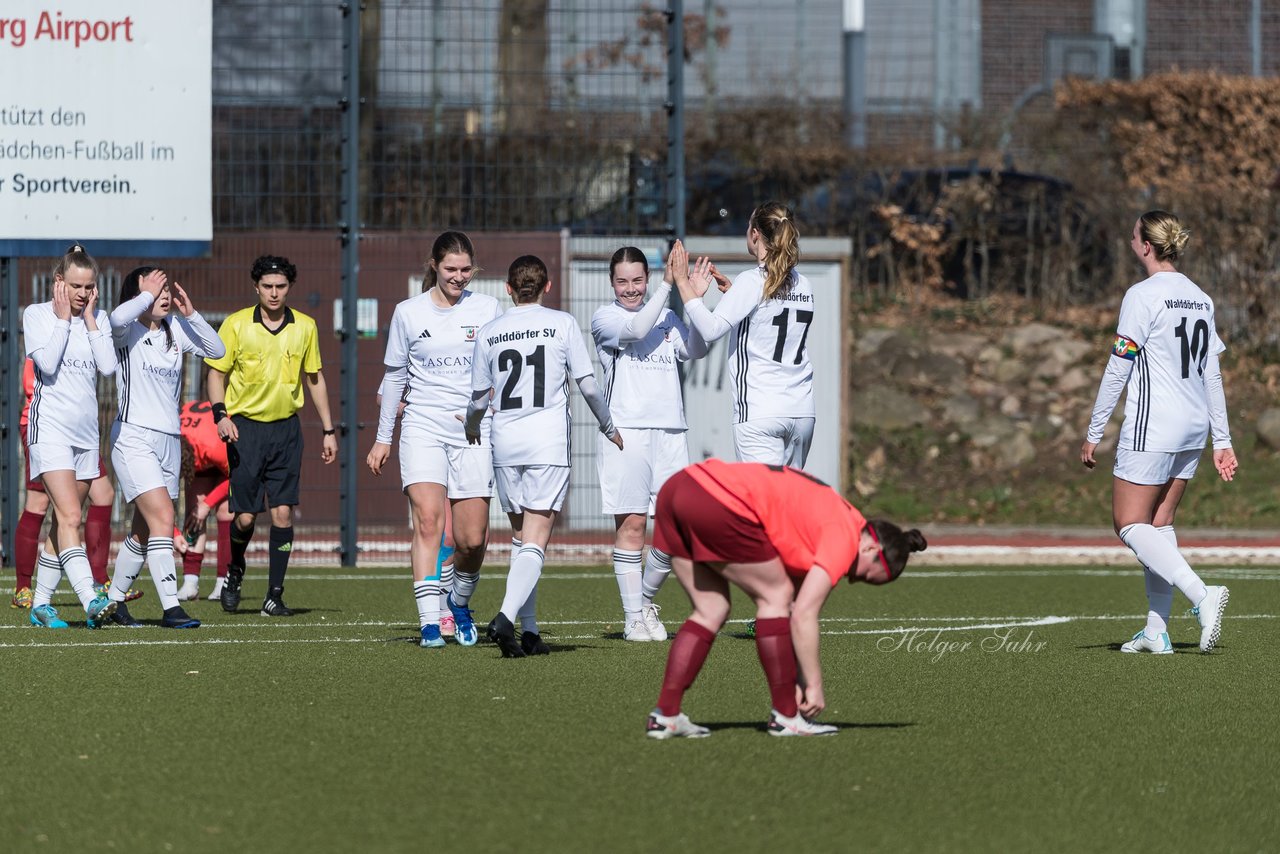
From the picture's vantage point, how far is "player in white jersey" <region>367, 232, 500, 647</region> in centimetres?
934

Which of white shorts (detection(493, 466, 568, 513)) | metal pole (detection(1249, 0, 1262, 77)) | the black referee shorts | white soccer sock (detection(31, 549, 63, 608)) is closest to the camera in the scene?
white shorts (detection(493, 466, 568, 513))

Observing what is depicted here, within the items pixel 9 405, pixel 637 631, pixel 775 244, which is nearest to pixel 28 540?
pixel 637 631

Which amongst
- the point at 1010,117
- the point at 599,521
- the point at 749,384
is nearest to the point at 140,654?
the point at 749,384

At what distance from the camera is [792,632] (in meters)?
6.46

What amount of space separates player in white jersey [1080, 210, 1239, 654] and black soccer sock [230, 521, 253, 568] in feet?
16.9

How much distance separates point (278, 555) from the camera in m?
11.3

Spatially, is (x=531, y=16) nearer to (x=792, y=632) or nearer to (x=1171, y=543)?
(x=1171, y=543)

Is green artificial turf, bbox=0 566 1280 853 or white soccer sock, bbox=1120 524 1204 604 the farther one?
white soccer sock, bbox=1120 524 1204 604

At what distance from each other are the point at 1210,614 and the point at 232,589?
574 centimetres

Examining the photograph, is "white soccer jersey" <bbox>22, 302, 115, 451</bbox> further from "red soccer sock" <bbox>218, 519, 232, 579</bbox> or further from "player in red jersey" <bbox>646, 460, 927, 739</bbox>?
"player in red jersey" <bbox>646, 460, 927, 739</bbox>

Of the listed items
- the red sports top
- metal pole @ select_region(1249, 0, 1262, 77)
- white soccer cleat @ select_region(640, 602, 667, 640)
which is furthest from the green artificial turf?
metal pole @ select_region(1249, 0, 1262, 77)

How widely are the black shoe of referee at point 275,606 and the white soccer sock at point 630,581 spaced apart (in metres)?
2.36

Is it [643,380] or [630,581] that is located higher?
[643,380]

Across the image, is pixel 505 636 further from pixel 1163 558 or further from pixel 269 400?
pixel 269 400
